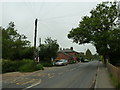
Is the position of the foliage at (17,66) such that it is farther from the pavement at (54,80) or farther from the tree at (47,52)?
the tree at (47,52)

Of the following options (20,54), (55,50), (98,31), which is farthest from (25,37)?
(98,31)

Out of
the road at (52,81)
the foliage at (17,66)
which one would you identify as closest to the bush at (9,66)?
the foliage at (17,66)

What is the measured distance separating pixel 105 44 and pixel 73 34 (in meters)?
6.55

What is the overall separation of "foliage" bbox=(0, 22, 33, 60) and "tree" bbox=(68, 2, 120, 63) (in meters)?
9.46

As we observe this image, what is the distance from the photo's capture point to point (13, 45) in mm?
34750

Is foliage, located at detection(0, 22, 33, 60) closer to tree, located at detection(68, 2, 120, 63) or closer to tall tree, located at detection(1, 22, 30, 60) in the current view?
tall tree, located at detection(1, 22, 30, 60)

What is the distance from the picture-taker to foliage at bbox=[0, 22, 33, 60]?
31925mm

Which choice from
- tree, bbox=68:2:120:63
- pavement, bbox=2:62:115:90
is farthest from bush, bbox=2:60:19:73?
tree, bbox=68:2:120:63

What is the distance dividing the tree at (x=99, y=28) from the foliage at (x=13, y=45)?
31.0 ft

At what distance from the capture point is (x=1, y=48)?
29.0 m

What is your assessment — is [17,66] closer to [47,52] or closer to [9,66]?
[9,66]

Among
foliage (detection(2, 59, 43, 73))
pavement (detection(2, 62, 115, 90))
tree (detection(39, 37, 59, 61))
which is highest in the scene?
tree (detection(39, 37, 59, 61))

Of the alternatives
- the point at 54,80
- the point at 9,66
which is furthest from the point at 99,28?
the point at 54,80

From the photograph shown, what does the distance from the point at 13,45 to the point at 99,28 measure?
51.9ft
